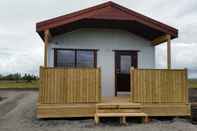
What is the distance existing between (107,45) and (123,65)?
3.58 ft

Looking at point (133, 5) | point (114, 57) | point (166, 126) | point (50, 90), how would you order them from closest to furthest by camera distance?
point (166, 126) < point (50, 90) < point (114, 57) < point (133, 5)

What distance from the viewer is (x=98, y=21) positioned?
35.2 ft

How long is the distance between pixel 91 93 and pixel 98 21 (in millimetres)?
2860

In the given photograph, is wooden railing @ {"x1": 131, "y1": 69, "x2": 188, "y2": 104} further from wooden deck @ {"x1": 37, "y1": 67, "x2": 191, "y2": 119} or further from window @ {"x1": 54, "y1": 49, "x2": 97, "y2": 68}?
window @ {"x1": 54, "y1": 49, "x2": 97, "y2": 68}

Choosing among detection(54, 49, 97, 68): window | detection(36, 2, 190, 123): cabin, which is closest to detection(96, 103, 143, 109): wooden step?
detection(36, 2, 190, 123): cabin

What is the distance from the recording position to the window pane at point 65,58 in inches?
456

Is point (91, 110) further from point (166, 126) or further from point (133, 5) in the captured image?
point (133, 5)

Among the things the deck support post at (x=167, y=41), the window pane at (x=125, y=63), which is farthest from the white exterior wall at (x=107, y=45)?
the deck support post at (x=167, y=41)

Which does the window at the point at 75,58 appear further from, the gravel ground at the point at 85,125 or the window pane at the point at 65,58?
the gravel ground at the point at 85,125

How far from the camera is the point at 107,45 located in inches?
474

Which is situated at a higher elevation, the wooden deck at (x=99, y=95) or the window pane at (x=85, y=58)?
the window pane at (x=85, y=58)

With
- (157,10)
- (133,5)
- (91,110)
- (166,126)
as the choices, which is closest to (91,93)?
(91,110)

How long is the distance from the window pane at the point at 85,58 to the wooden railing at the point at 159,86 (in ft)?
8.70

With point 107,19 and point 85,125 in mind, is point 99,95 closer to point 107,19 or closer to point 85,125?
point 85,125
